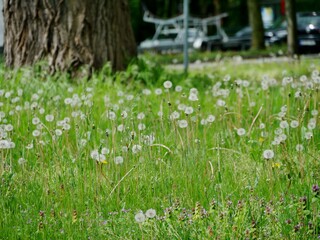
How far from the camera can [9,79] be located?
7.91 metres

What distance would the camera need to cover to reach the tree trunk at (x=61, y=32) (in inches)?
347

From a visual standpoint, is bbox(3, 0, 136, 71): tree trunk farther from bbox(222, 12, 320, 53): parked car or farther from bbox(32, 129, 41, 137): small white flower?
bbox(222, 12, 320, 53): parked car

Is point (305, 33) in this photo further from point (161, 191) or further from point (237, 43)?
point (161, 191)

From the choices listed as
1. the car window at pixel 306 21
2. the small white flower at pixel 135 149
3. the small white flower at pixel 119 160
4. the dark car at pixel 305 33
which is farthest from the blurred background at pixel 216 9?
the small white flower at pixel 119 160

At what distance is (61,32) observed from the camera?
8.82 metres

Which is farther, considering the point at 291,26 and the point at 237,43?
the point at 237,43

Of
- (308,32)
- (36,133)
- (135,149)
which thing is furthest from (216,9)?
(135,149)

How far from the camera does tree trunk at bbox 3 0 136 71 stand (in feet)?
28.9

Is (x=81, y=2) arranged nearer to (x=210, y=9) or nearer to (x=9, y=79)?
(x=9, y=79)

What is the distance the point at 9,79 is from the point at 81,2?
1.37 metres

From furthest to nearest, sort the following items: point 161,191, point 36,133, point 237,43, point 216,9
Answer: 1. point 216,9
2. point 237,43
3. point 36,133
4. point 161,191

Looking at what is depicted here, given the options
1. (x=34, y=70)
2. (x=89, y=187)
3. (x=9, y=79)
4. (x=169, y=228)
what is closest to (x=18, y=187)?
(x=89, y=187)

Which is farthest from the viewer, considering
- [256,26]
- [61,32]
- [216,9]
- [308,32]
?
[216,9]

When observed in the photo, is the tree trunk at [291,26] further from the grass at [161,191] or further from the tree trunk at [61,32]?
the grass at [161,191]
